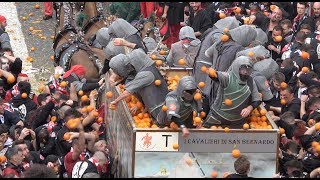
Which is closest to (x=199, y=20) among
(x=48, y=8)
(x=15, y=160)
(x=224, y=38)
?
(x=48, y=8)

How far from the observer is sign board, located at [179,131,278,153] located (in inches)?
572

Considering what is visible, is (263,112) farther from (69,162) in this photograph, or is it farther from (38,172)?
(38,172)

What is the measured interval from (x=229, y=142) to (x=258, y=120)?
0.75 meters

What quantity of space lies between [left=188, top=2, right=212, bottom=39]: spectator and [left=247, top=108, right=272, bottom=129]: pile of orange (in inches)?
233

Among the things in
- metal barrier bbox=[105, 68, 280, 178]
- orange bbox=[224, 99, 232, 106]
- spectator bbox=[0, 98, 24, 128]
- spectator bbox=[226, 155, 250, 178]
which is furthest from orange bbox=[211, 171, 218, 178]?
spectator bbox=[0, 98, 24, 128]

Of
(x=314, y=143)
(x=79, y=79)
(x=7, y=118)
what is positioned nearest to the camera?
(x=314, y=143)

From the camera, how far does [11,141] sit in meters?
15.5

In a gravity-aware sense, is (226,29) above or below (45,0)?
above

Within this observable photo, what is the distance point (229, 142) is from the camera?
14586 millimetres

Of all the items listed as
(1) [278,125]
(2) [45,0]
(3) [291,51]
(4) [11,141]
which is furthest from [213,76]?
(2) [45,0]

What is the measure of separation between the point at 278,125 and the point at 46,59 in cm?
750

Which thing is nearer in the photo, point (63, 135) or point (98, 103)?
point (63, 135)

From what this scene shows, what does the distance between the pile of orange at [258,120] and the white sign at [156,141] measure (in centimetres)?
110

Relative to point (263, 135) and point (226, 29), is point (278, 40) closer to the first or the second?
point (226, 29)
